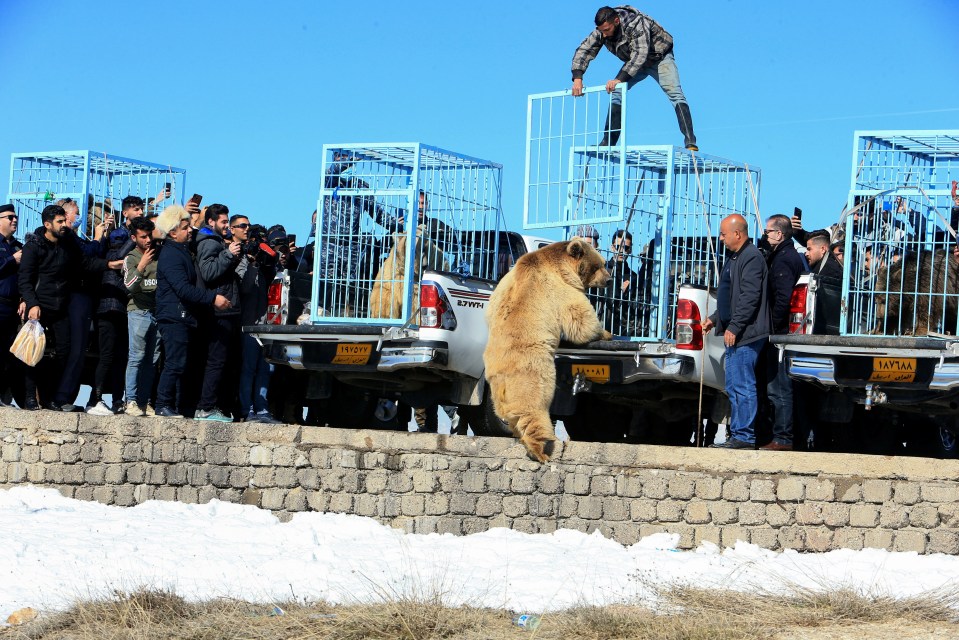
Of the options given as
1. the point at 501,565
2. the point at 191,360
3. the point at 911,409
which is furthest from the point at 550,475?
the point at 191,360

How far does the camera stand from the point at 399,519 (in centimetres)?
1102

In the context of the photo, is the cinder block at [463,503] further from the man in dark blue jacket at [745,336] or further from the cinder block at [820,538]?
the cinder block at [820,538]

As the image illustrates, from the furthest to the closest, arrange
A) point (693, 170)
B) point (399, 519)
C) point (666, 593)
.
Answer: point (693, 170)
point (399, 519)
point (666, 593)

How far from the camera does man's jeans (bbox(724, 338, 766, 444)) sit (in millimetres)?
10336

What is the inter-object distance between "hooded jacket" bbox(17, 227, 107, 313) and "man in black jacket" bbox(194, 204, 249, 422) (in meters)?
1.13

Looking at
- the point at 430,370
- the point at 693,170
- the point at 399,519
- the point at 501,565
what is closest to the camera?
the point at 501,565

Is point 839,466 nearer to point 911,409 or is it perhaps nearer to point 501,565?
point 911,409

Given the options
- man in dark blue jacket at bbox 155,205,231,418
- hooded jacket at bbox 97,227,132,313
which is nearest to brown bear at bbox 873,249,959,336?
man in dark blue jacket at bbox 155,205,231,418

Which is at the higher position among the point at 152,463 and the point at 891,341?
the point at 891,341

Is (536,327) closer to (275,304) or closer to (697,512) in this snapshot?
(697,512)

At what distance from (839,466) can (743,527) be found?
804 mm

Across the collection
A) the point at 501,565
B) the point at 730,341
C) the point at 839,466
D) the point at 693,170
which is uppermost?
the point at 693,170

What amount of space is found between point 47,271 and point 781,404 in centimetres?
627

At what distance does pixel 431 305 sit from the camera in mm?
11312
